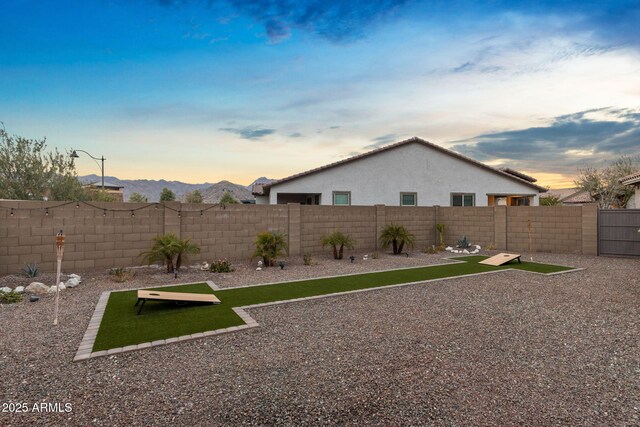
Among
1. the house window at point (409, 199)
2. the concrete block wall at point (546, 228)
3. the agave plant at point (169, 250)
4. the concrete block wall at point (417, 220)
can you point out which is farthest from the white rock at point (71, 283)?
the house window at point (409, 199)

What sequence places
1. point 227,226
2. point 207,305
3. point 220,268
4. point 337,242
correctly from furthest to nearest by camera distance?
point 337,242 → point 227,226 → point 220,268 → point 207,305

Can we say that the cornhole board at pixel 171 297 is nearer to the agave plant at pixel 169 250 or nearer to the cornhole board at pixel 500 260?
the agave plant at pixel 169 250

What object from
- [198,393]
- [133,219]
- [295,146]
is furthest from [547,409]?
[295,146]

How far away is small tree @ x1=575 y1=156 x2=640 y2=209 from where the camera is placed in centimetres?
3562

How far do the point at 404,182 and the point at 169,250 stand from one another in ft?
54.8

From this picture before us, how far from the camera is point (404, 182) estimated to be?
23.8m

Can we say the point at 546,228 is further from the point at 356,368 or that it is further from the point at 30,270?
the point at 30,270

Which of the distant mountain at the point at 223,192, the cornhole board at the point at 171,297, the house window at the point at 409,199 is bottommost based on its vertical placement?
the cornhole board at the point at 171,297

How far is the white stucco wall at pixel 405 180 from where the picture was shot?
72.3 feet

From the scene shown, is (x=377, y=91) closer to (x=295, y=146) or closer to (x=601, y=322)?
(x=295, y=146)

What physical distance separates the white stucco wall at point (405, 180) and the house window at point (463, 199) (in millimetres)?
260

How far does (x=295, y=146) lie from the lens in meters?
23.7

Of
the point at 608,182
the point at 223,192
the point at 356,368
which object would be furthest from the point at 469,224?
the point at 223,192

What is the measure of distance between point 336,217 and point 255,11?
8844mm
